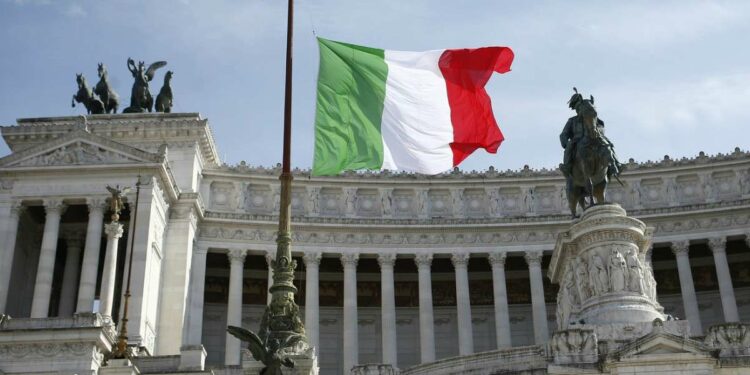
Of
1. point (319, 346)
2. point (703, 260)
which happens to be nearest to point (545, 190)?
point (703, 260)

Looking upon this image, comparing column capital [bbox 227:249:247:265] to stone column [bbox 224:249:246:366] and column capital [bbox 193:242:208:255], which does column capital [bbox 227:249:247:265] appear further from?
column capital [bbox 193:242:208:255]

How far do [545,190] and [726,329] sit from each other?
36.0 m

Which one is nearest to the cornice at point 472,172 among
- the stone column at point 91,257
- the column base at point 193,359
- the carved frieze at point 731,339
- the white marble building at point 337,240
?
the white marble building at point 337,240

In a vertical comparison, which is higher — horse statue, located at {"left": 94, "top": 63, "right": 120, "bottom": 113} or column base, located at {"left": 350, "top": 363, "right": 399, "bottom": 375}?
horse statue, located at {"left": 94, "top": 63, "right": 120, "bottom": 113}

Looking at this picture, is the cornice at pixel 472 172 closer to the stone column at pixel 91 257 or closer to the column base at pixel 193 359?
the stone column at pixel 91 257

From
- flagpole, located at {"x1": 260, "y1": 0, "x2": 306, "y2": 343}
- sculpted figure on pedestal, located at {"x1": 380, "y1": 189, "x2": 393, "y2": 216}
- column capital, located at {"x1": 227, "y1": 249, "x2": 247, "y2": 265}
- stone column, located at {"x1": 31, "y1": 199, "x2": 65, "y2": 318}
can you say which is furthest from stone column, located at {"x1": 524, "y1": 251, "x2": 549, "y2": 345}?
flagpole, located at {"x1": 260, "y1": 0, "x2": 306, "y2": 343}

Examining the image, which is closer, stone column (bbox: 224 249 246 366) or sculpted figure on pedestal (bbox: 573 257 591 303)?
sculpted figure on pedestal (bbox: 573 257 591 303)

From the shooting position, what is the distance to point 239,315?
5422 cm

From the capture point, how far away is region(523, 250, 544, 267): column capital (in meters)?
58.0

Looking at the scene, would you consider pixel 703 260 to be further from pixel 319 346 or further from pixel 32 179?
pixel 32 179

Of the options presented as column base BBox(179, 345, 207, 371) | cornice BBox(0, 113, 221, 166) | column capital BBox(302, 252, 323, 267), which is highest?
cornice BBox(0, 113, 221, 166)

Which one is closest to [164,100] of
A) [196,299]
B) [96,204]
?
[96,204]

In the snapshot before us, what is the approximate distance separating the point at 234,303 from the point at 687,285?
26575 millimetres

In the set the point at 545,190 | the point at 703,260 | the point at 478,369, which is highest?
the point at 545,190
